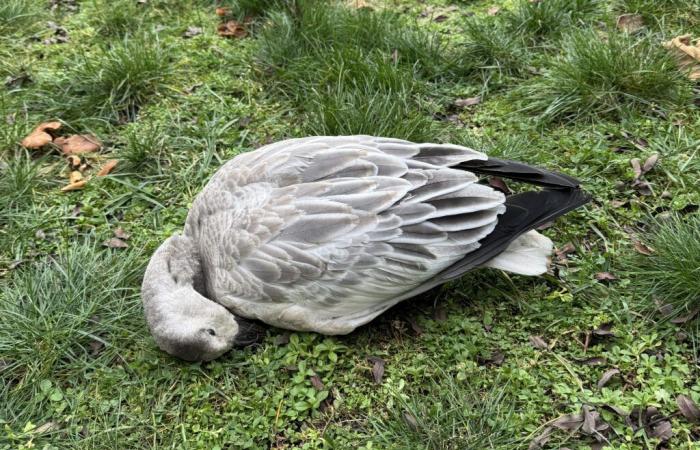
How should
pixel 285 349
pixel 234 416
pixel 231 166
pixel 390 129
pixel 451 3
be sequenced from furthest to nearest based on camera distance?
pixel 451 3 → pixel 390 129 → pixel 231 166 → pixel 285 349 → pixel 234 416

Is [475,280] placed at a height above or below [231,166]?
below

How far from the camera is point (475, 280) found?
11.5ft

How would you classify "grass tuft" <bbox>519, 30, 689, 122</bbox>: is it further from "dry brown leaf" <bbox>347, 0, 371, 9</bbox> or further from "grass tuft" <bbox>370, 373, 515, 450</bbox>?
"grass tuft" <bbox>370, 373, 515, 450</bbox>


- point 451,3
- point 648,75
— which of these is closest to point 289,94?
point 451,3

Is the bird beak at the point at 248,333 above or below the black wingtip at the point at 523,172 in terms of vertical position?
below

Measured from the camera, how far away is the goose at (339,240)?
9.96 ft

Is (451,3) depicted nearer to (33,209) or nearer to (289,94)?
(289,94)

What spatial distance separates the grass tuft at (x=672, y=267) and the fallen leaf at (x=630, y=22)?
1938mm

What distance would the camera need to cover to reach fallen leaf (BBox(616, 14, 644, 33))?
4746 millimetres

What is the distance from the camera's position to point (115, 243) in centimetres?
393

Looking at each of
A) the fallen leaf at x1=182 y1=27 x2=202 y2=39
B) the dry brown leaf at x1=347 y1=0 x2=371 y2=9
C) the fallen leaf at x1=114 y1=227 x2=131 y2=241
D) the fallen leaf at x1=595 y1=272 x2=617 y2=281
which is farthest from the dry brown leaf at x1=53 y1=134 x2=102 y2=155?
the fallen leaf at x1=595 y1=272 x2=617 y2=281

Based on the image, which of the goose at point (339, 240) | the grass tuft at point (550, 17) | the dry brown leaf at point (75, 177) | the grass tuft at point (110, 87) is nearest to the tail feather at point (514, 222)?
the goose at point (339, 240)

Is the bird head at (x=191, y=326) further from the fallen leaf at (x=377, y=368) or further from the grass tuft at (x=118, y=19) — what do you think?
the grass tuft at (x=118, y=19)

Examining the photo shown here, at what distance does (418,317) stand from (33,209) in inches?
104
